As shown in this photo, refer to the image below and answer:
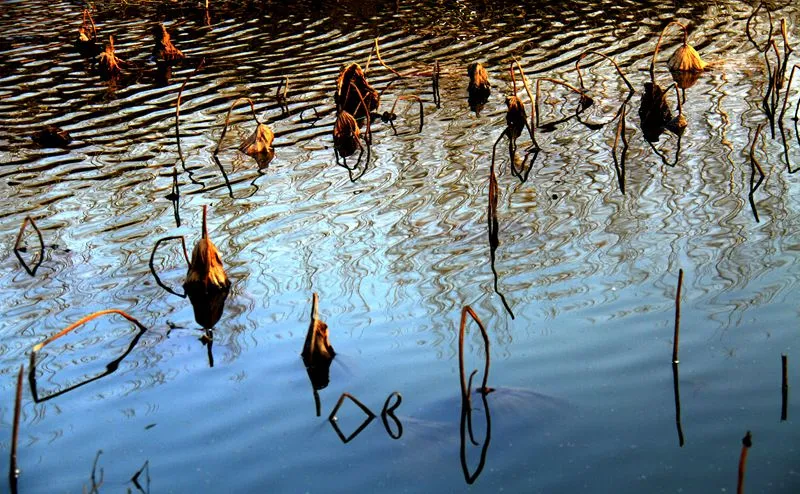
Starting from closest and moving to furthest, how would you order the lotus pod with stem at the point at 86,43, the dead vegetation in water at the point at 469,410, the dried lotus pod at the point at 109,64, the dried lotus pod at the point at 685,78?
the dead vegetation in water at the point at 469,410, the dried lotus pod at the point at 685,78, the dried lotus pod at the point at 109,64, the lotus pod with stem at the point at 86,43

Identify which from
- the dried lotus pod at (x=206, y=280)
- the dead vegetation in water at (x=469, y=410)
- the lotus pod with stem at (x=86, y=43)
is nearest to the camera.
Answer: the dead vegetation in water at (x=469, y=410)

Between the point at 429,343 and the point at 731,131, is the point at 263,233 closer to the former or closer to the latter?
the point at 429,343

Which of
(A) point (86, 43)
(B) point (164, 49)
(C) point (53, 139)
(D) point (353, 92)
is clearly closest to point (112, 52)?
(B) point (164, 49)

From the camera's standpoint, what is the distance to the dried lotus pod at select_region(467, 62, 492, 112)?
8.88m

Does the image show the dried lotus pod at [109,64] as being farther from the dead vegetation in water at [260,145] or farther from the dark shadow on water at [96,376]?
the dark shadow on water at [96,376]

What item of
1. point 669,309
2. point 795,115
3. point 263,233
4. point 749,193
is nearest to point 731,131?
point 795,115

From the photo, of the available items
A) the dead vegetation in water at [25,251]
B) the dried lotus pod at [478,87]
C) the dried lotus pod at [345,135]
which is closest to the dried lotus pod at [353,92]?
the dried lotus pod at [345,135]

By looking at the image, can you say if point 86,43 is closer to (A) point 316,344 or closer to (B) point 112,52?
(B) point 112,52

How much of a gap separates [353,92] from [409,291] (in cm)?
376

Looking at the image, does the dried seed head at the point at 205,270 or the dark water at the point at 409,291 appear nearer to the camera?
the dark water at the point at 409,291

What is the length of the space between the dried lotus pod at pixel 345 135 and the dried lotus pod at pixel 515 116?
125 cm

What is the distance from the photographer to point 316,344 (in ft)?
14.9

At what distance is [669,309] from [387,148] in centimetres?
362

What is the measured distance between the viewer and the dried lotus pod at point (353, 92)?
27.8ft
